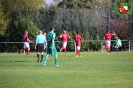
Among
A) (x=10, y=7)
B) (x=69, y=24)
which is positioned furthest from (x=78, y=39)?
(x=10, y=7)

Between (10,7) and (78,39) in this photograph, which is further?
(10,7)

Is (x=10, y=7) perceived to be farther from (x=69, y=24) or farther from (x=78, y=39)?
(x=78, y=39)

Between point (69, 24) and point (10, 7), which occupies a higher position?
point (10, 7)

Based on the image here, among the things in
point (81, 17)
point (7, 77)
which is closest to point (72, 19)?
point (81, 17)

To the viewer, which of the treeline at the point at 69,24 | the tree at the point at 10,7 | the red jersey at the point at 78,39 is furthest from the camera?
the tree at the point at 10,7

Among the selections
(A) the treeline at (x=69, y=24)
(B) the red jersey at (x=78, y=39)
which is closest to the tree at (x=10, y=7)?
(A) the treeline at (x=69, y=24)

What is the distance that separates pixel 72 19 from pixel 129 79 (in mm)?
48143

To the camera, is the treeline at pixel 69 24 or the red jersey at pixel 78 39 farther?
the treeline at pixel 69 24

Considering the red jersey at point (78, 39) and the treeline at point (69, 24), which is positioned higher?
the treeline at point (69, 24)

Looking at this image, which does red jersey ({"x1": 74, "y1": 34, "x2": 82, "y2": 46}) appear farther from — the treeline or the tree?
the tree

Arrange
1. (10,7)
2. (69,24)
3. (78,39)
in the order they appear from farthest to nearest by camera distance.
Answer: (10,7) → (69,24) → (78,39)

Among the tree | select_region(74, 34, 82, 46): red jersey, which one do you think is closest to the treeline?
the tree

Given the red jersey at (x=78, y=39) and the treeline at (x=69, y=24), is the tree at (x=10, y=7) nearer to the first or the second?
the treeline at (x=69, y=24)

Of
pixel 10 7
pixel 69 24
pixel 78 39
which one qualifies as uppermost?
pixel 10 7
